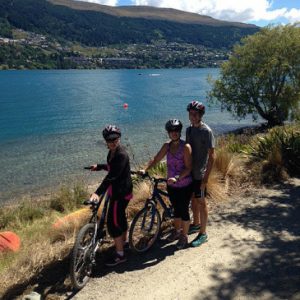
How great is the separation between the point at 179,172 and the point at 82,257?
1785 mm

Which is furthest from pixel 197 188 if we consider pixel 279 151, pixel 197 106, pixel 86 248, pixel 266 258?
pixel 279 151

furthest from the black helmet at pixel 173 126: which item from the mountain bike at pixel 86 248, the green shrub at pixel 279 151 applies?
the green shrub at pixel 279 151

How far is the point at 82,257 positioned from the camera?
5.03m

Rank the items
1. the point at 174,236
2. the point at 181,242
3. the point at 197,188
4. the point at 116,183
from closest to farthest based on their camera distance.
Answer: the point at 116,183 < the point at 197,188 < the point at 181,242 < the point at 174,236

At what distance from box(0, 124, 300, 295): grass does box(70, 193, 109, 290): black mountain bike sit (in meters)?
0.77

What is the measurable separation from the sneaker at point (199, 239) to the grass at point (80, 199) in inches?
67.7

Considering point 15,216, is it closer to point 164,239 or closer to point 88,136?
point 164,239

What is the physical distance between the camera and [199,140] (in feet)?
19.1

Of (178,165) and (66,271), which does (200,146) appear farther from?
(66,271)

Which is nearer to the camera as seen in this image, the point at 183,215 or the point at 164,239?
the point at 183,215

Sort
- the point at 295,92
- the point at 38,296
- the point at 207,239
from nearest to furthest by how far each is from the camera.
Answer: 1. the point at 38,296
2. the point at 207,239
3. the point at 295,92

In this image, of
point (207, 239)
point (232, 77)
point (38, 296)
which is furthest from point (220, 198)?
point (232, 77)

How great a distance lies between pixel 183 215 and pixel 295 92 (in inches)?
1069

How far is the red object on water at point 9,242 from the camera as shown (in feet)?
24.9
